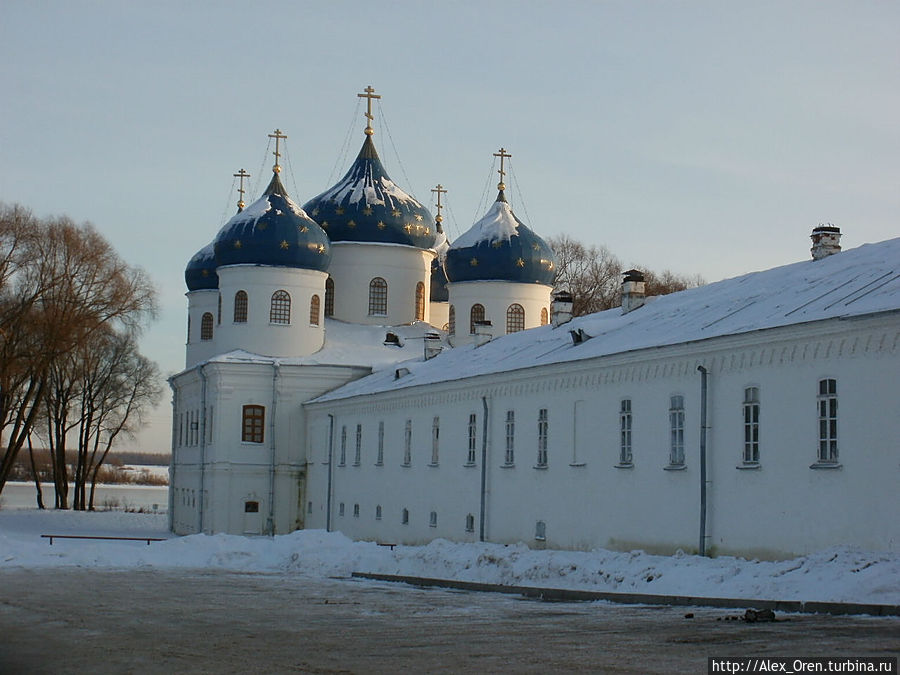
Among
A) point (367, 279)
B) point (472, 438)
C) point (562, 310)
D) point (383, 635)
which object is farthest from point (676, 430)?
point (367, 279)

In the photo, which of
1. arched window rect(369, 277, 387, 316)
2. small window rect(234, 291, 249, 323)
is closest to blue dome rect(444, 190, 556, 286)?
arched window rect(369, 277, 387, 316)

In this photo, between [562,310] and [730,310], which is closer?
[730,310]

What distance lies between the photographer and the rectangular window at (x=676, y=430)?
73.5 feet

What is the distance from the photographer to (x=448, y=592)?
66.8ft

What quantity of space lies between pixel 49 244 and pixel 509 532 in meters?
23.9

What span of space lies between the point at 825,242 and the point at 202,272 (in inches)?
1245

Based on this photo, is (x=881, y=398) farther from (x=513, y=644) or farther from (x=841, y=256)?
(x=513, y=644)

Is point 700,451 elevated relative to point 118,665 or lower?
elevated

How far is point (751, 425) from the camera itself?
20.6m

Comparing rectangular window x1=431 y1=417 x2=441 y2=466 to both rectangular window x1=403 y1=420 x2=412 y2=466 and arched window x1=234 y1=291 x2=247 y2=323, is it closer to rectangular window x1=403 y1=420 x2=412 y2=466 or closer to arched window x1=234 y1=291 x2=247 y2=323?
rectangular window x1=403 y1=420 x2=412 y2=466

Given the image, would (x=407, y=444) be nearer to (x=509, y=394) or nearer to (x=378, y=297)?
(x=509, y=394)

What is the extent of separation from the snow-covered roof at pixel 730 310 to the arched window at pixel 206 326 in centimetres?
1839

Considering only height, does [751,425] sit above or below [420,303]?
below

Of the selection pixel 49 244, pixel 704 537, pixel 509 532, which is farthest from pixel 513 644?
pixel 49 244
